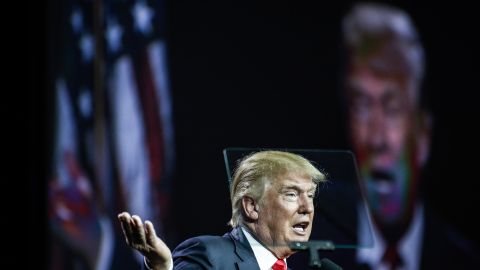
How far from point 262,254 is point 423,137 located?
267 centimetres

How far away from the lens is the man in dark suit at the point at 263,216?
222 cm

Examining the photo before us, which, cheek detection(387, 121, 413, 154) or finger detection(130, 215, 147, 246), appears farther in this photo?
cheek detection(387, 121, 413, 154)

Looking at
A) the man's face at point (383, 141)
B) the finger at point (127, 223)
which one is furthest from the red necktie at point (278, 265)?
the man's face at point (383, 141)

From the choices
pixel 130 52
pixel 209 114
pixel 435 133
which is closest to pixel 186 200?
pixel 209 114

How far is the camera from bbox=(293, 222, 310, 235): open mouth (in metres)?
2.17

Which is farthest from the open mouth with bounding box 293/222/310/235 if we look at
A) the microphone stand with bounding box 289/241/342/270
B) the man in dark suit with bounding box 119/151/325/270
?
the microphone stand with bounding box 289/241/342/270

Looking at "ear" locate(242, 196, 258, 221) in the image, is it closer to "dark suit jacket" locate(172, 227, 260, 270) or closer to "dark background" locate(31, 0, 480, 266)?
"dark suit jacket" locate(172, 227, 260, 270)

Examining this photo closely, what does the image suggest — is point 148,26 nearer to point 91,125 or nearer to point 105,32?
point 105,32

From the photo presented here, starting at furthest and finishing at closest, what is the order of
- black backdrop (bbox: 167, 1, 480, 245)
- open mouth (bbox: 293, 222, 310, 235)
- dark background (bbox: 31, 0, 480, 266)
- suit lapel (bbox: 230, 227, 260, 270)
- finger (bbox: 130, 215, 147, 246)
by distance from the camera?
black backdrop (bbox: 167, 1, 480, 245) < dark background (bbox: 31, 0, 480, 266) < suit lapel (bbox: 230, 227, 260, 270) < open mouth (bbox: 293, 222, 310, 235) < finger (bbox: 130, 215, 147, 246)

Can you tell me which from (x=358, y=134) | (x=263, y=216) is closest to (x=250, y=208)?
(x=263, y=216)

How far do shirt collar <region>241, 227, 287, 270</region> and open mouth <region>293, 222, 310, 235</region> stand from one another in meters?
0.13

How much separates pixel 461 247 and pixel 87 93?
2209 mm

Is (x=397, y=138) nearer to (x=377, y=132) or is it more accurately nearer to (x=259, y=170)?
(x=377, y=132)

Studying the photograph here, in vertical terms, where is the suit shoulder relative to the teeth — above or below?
below
